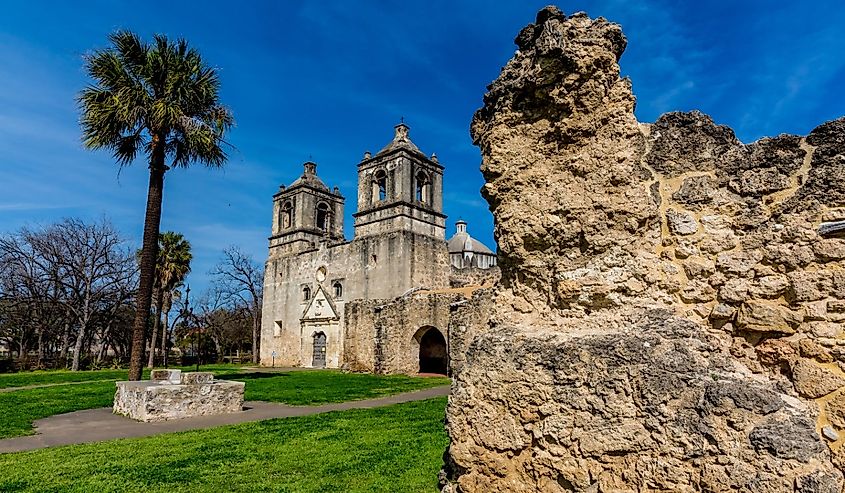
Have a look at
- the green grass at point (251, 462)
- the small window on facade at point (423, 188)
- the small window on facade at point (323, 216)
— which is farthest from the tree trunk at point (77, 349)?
the green grass at point (251, 462)

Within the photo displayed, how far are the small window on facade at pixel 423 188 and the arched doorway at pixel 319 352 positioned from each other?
10567mm

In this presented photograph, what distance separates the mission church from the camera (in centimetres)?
2447

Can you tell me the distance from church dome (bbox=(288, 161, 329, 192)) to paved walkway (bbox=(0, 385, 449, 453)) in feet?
98.4

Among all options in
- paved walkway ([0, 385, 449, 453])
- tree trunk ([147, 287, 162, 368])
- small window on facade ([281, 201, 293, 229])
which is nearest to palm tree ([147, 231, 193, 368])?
tree trunk ([147, 287, 162, 368])

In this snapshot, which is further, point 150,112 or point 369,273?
point 369,273

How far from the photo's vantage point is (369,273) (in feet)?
109

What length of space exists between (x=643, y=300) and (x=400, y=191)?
30.9 meters

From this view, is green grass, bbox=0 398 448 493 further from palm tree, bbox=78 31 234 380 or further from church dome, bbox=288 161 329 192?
church dome, bbox=288 161 329 192

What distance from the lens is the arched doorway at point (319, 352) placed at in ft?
115

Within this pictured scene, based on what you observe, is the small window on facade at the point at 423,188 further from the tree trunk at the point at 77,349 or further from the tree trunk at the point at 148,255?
the tree trunk at the point at 148,255

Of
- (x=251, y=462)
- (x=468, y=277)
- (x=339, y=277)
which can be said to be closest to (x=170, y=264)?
(x=339, y=277)

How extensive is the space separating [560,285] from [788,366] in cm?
107

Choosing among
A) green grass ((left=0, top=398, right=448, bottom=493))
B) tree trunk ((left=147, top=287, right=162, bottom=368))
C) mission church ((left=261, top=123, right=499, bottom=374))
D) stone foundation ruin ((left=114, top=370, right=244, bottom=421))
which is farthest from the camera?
tree trunk ((left=147, top=287, right=162, bottom=368))

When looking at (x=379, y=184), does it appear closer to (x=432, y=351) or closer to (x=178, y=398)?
(x=432, y=351)
